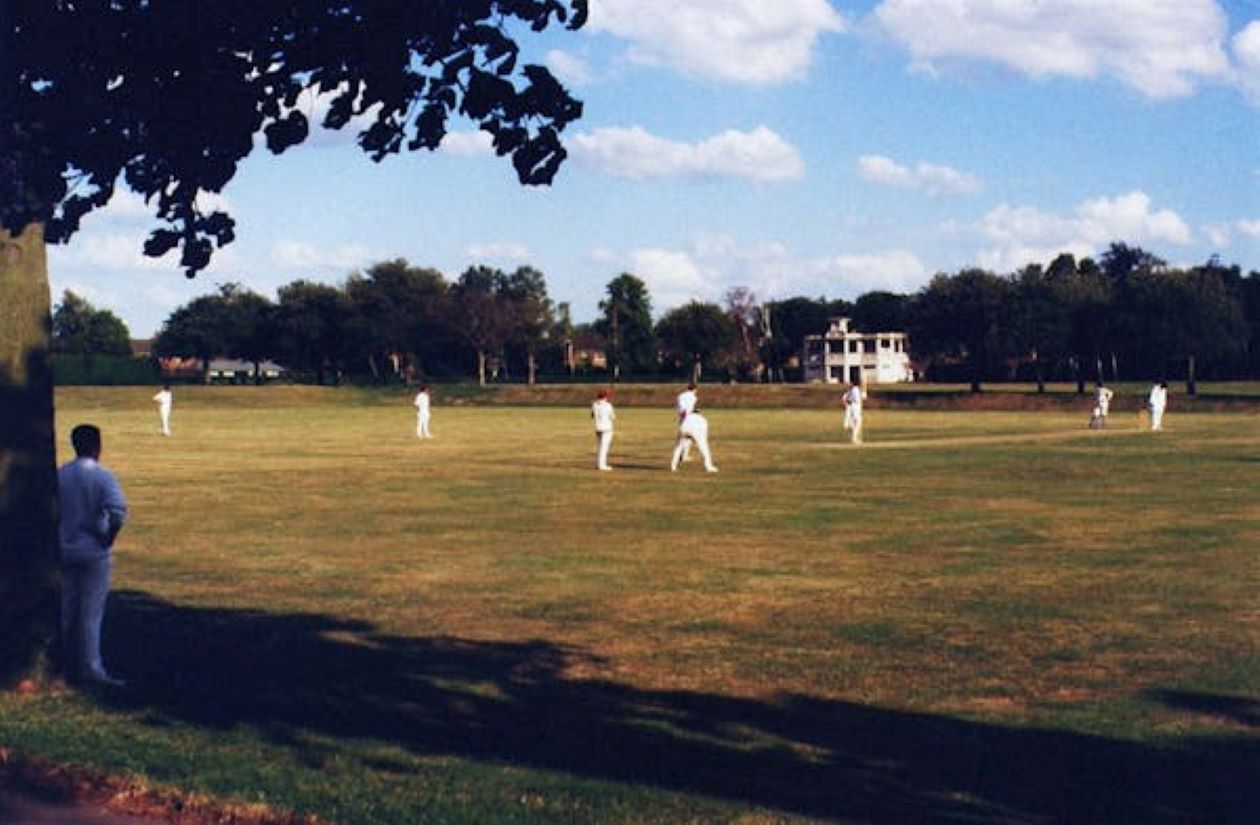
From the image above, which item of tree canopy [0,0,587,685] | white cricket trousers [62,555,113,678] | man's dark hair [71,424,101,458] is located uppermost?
tree canopy [0,0,587,685]

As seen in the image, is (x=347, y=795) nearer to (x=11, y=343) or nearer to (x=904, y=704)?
(x=904, y=704)

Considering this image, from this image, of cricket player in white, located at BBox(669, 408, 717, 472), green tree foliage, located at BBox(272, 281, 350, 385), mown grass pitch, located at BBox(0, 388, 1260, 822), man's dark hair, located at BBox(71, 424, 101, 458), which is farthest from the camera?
green tree foliage, located at BBox(272, 281, 350, 385)

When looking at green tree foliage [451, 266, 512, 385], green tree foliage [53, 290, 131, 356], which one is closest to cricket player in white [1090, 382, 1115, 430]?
green tree foliage [451, 266, 512, 385]

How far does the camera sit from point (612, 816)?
659cm

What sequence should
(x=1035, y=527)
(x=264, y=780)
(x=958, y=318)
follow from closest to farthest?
(x=264, y=780)
(x=1035, y=527)
(x=958, y=318)

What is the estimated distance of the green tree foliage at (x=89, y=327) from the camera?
532ft

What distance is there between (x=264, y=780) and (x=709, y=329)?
389 feet

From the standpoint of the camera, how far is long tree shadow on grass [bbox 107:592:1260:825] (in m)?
6.92

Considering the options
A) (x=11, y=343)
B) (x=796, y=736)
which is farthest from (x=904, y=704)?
(x=11, y=343)

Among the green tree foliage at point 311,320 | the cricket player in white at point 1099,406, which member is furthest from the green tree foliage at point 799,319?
the cricket player in white at point 1099,406

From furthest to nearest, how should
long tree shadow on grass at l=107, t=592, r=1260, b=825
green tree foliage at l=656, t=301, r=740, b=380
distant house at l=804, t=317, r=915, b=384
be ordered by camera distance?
distant house at l=804, t=317, r=915, b=384 < green tree foliage at l=656, t=301, r=740, b=380 < long tree shadow on grass at l=107, t=592, r=1260, b=825

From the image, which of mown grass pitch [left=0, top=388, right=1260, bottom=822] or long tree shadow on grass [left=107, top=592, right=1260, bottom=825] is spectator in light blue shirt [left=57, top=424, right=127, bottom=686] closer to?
long tree shadow on grass [left=107, top=592, right=1260, bottom=825]

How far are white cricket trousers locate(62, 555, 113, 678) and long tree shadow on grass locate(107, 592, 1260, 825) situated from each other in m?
0.40

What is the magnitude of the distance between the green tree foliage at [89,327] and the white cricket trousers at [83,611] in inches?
6257
